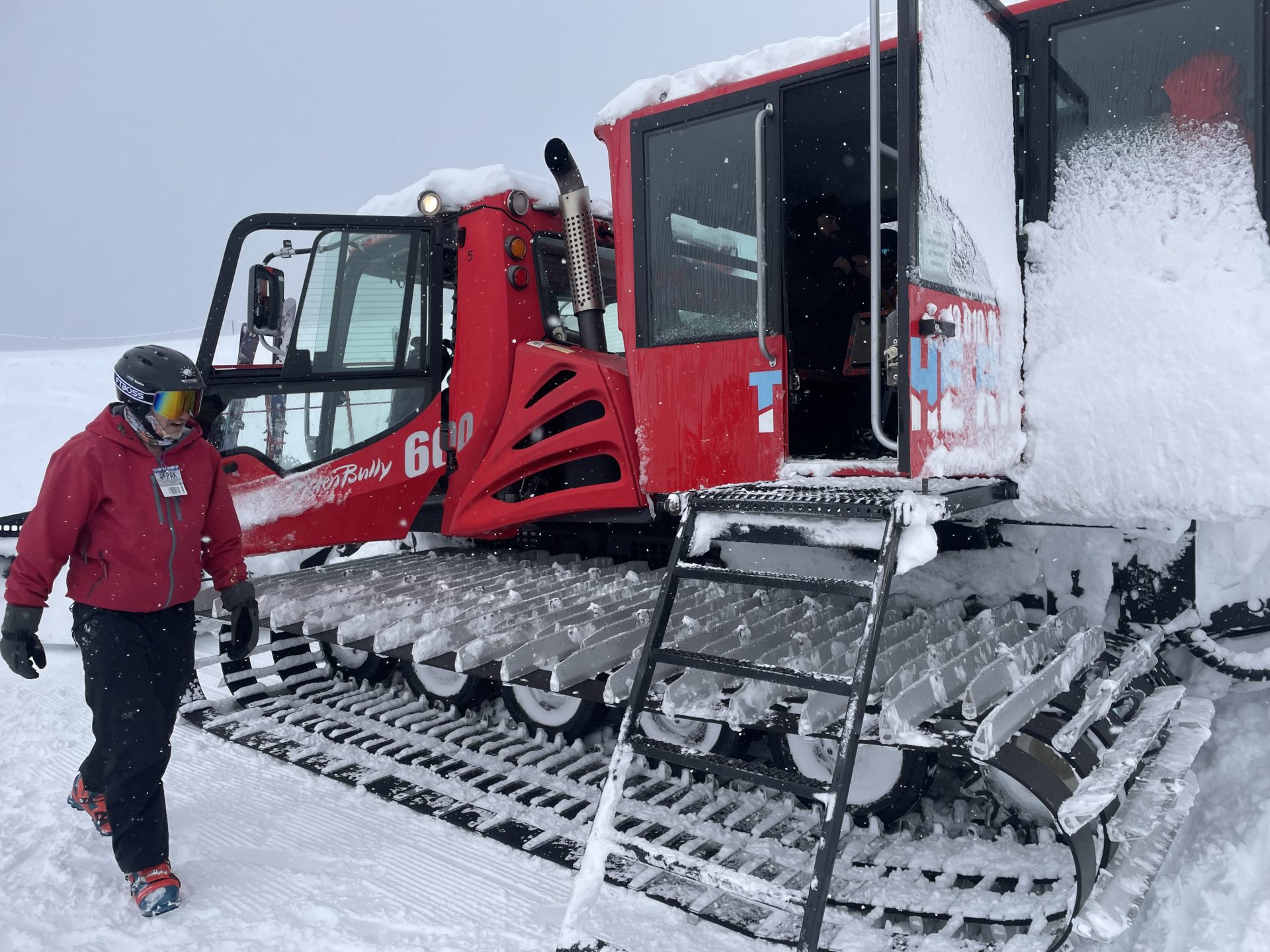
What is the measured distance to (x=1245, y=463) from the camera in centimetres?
274

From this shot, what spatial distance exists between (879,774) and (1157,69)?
2386 millimetres

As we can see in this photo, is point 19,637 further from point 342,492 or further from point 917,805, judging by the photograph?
point 917,805

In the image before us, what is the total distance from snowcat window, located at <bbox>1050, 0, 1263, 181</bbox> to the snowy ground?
74.2 inches

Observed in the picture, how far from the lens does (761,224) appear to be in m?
3.25

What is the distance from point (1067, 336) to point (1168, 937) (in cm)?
174

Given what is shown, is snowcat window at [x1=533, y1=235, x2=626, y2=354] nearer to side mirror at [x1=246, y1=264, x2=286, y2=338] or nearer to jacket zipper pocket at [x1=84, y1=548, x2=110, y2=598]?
side mirror at [x1=246, y1=264, x2=286, y2=338]

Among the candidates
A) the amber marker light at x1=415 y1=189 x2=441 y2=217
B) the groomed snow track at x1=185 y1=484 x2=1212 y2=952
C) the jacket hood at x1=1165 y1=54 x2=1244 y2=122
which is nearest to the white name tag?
the groomed snow track at x1=185 y1=484 x2=1212 y2=952

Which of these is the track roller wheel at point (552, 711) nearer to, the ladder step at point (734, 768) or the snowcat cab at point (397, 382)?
the snowcat cab at point (397, 382)

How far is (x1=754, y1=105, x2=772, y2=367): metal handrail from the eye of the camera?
3.23 meters

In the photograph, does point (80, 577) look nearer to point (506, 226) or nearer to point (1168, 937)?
point (506, 226)

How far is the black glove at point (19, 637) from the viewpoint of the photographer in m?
2.81

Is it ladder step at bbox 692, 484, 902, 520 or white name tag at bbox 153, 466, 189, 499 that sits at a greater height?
white name tag at bbox 153, 466, 189, 499

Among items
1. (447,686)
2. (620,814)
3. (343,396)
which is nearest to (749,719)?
(620,814)

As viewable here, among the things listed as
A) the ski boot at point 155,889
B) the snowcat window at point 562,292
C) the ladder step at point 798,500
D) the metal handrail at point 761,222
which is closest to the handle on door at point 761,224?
the metal handrail at point 761,222
